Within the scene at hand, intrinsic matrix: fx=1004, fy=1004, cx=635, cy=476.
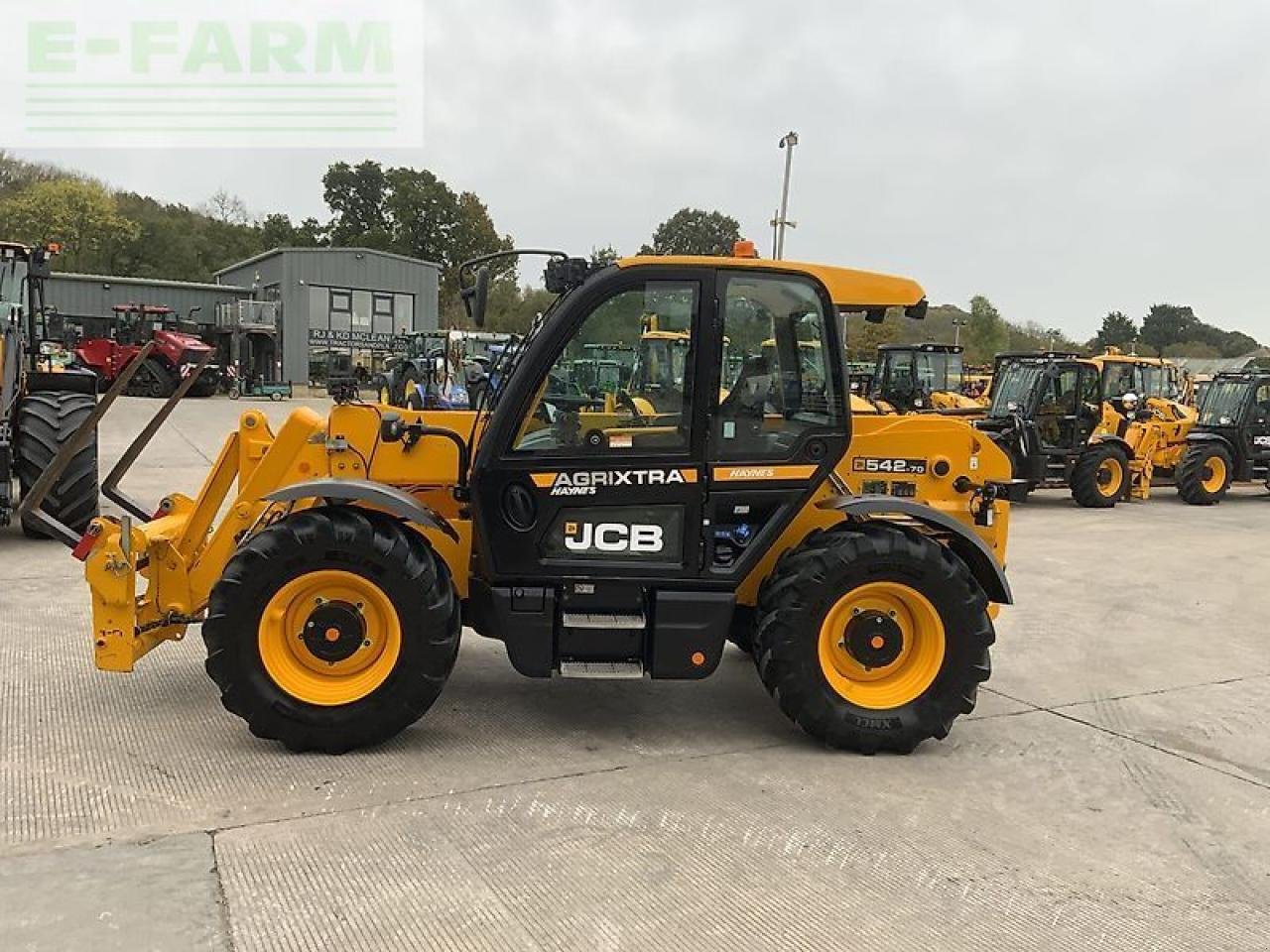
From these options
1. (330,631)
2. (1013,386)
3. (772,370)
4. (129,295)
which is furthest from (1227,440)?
(129,295)

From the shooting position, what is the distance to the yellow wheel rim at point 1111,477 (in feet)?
46.9

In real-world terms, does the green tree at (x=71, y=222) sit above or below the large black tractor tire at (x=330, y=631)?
above

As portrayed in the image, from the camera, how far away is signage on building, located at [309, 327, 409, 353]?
3962 cm

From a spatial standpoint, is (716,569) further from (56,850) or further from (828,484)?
(56,850)

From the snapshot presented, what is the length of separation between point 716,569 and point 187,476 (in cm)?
1117

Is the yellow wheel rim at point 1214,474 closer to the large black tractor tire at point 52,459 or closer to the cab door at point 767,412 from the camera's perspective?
the cab door at point 767,412

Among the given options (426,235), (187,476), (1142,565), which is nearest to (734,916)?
(1142,565)

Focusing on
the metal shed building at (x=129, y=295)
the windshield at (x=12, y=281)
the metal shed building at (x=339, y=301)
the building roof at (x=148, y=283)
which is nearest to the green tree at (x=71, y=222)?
the building roof at (x=148, y=283)

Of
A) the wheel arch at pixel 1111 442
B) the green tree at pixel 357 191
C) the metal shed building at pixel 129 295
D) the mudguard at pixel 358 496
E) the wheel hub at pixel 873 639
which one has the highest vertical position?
the green tree at pixel 357 191

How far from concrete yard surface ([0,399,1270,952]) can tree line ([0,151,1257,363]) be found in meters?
37.4

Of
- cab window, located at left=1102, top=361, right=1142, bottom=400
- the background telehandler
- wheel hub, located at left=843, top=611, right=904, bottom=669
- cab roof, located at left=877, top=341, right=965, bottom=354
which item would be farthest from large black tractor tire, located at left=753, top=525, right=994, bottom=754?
cab roof, located at left=877, top=341, right=965, bottom=354

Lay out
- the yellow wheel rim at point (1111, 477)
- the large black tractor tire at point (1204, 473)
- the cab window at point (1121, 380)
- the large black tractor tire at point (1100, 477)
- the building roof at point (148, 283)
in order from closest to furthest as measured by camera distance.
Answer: the large black tractor tire at point (1100, 477) < the yellow wheel rim at point (1111, 477) < the large black tractor tire at point (1204, 473) < the cab window at point (1121, 380) < the building roof at point (148, 283)

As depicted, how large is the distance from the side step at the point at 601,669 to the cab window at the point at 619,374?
924 mm

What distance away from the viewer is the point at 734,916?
3.09 m
